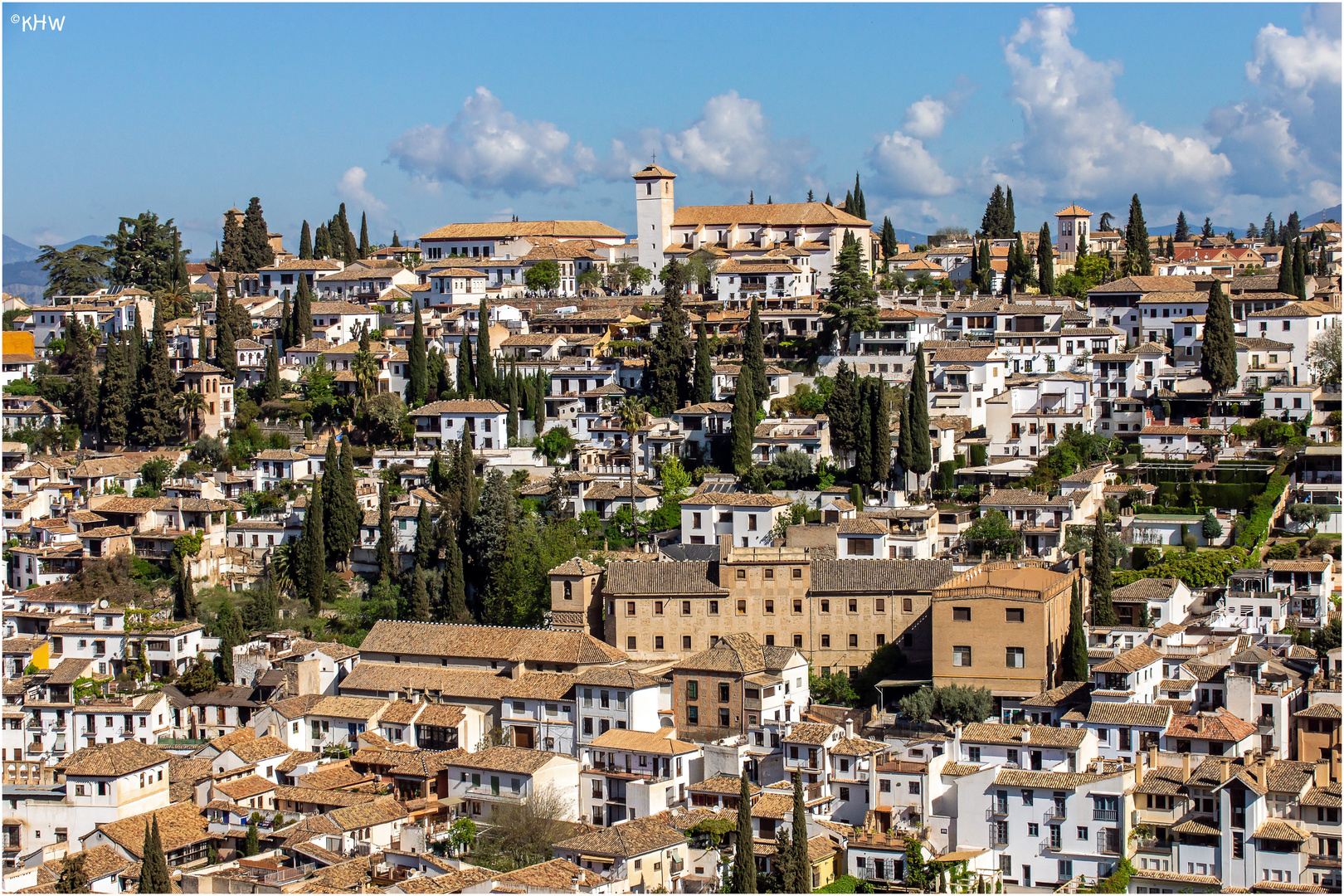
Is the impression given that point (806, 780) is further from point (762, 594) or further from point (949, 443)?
point (949, 443)

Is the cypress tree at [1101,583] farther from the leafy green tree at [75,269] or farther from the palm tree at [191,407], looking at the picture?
the leafy green tree at [75,269]

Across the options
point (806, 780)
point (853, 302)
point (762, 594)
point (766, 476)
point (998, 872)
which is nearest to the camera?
point (998, 872)

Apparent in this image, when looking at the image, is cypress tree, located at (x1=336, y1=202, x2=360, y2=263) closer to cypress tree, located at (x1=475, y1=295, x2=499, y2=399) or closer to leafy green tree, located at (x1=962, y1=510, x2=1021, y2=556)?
cypress tree, located at (x1=475, y1=295, x2=499, y2=399)

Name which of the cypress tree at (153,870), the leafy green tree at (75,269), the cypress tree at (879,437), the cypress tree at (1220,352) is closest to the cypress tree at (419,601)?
the cypress tree at (879,437)

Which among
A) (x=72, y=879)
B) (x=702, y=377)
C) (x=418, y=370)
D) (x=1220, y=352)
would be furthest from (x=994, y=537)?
(x=72, y=879)

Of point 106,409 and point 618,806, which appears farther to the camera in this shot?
point 106,409

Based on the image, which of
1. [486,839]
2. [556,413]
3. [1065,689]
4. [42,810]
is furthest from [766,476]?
[42,810]
